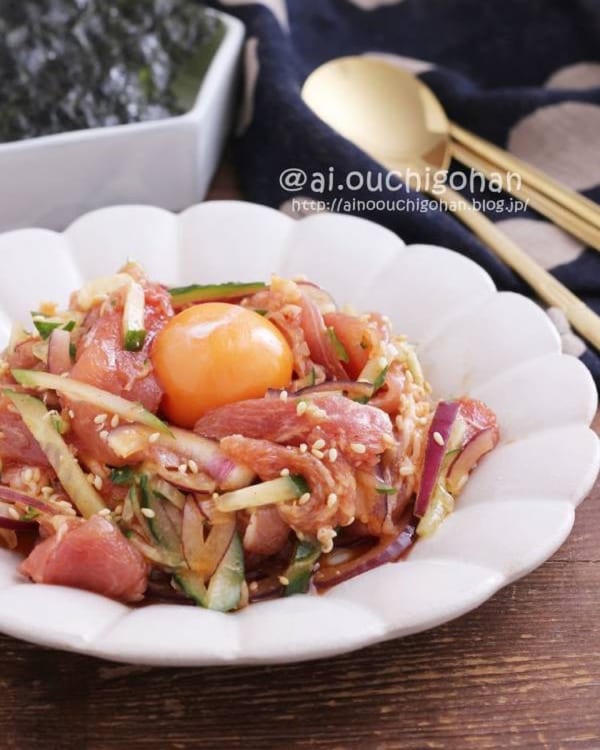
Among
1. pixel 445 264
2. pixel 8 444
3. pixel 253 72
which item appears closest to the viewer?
pixel 8 444

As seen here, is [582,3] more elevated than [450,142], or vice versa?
[582,3]

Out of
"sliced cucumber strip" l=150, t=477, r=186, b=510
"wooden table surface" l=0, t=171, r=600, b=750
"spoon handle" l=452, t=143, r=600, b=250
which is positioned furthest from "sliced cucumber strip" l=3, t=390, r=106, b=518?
"spoon handle" l=452, t=143, r=600, b=250

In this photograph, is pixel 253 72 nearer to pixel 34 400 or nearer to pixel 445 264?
pixel 445 264

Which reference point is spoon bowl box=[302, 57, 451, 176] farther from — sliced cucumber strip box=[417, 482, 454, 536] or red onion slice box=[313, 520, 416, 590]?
red onion slice box=[313, 520, 416, 590]

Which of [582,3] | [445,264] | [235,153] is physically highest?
[582,3]

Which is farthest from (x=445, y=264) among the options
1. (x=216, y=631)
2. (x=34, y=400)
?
(x=216, y=631)
